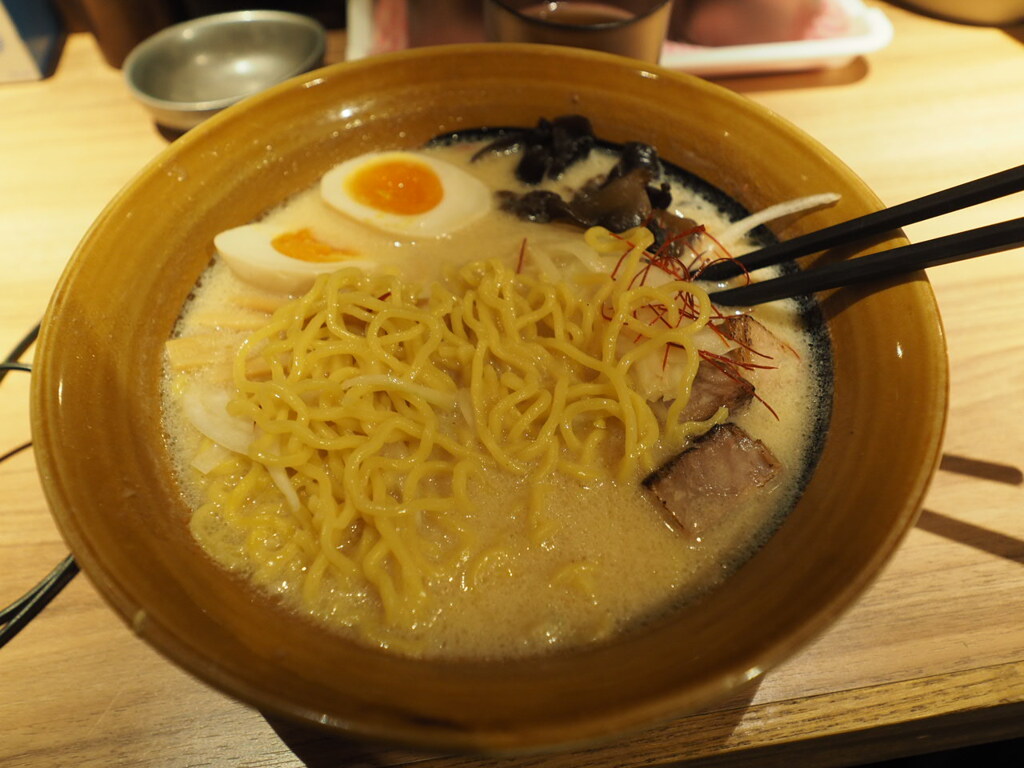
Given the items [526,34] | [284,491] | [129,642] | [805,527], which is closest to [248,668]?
[284,491]

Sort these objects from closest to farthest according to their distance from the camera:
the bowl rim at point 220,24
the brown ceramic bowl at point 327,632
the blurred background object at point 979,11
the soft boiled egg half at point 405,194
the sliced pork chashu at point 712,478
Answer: the brown ceramic bowl at point 327,632 < the sliced pork chashu at point 712,478 < the soft boiled egg half at point 405,194 < the bowl rim at point 220,24 < the blurred background object at point 979,11

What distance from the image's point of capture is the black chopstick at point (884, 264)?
1302mm

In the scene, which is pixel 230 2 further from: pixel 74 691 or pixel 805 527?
pixel 805 527

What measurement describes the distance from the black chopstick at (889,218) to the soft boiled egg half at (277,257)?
115 cm

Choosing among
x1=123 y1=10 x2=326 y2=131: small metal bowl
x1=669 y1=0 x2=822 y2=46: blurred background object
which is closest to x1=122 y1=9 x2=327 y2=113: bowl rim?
x1=123 y1=10 x2=326 y2=131: small metal bowl

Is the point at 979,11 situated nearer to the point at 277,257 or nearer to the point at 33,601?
the point at 277,257

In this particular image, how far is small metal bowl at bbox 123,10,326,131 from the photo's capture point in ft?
8.71

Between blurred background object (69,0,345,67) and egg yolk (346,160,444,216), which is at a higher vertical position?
blurred background object (69,0,345,67)

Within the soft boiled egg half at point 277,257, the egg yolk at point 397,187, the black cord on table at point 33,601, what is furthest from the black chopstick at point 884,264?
the black cord on table at point 33,601

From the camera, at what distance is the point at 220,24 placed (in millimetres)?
2785

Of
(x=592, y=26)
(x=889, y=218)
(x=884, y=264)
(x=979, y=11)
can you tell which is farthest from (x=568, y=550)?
(x=979, y=11)

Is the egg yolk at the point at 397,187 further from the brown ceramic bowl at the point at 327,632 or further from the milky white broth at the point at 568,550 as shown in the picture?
the milky white broth at the point at 568,550

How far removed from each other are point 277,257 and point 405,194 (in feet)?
1.56

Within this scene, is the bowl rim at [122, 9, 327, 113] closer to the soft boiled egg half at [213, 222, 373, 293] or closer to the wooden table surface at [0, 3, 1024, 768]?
the wooden table surface at [0, 3, 1024, 768]
